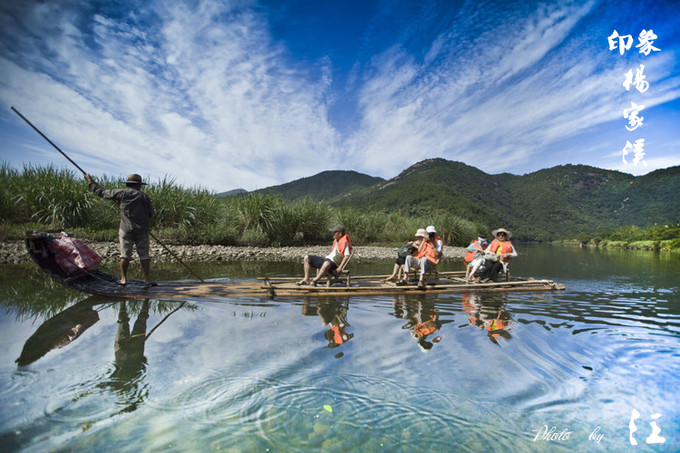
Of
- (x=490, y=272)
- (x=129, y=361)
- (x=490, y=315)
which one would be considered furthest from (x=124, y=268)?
(x=490, y=272)

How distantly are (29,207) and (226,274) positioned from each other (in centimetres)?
998

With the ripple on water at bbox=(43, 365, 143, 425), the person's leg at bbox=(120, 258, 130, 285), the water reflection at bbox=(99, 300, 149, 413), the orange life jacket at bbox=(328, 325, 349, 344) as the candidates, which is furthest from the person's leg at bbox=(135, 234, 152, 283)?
the orange life jacket at bbox=(328, 325, 349, 344)

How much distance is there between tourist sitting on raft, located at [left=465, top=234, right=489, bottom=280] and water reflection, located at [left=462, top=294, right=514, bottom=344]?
1036mm

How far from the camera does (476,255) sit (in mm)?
9102

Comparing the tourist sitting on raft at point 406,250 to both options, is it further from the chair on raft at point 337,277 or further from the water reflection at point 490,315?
the water reflection at point 490,315

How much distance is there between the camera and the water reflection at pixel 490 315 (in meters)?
5.14

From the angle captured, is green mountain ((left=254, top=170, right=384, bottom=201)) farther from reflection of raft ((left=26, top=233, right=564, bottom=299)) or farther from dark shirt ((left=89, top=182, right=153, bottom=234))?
dark shirt ((left=89, top=182, right=153, bottom=234))

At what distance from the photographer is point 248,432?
245 cm

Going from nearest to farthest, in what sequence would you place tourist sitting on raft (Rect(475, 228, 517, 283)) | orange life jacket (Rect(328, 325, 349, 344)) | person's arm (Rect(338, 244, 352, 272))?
orange life jacket (Rect(328, 325, 349, 344))
person's arm (Rect(338, 244, 352, 272))
tourist sitting on raft (Rect(475, 228, 517, 283))

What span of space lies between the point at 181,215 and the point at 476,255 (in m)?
12.8

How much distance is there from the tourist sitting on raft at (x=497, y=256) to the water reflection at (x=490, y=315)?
91 centimetres

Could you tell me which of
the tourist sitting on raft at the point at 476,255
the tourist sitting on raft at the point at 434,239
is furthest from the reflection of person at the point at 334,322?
the tourist sitting on raft at the point at 476,255

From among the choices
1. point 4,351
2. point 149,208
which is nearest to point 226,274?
point 149,208

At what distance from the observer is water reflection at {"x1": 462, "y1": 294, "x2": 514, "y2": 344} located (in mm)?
5137
